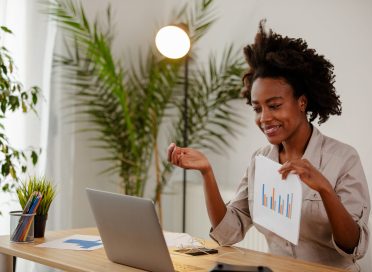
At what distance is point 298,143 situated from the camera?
258 centimetres

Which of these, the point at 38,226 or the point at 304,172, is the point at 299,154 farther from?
the point at 38,226

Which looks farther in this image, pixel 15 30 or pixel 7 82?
pixel 15 30

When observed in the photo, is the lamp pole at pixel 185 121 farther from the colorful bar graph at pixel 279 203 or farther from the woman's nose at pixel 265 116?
the colorful bar graph at pixel 279 203

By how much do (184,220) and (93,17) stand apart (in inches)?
65.1

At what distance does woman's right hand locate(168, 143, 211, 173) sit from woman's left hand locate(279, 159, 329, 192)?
1.49ft

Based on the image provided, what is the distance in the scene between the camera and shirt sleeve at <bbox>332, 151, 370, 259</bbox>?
2.25 meters

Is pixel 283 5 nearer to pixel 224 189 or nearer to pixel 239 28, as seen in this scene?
pixel 239 28

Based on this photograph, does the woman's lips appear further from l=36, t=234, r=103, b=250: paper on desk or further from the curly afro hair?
l=36, t=234, r=103, b=250: paper on desk

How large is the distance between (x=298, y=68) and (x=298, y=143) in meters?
0.31

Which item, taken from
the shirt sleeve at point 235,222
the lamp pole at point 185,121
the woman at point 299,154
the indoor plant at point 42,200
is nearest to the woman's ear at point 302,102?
the woman at point 299,154

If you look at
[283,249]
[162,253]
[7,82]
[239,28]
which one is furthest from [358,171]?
[239,28]

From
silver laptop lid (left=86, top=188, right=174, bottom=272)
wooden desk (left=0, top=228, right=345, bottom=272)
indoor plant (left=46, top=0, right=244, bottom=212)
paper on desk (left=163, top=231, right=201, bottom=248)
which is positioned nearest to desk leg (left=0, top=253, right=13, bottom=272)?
wooden desk (left=0, top=228, right=345, bottom=272)

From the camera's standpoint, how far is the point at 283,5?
4.13 m

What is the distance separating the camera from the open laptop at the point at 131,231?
1.96m
